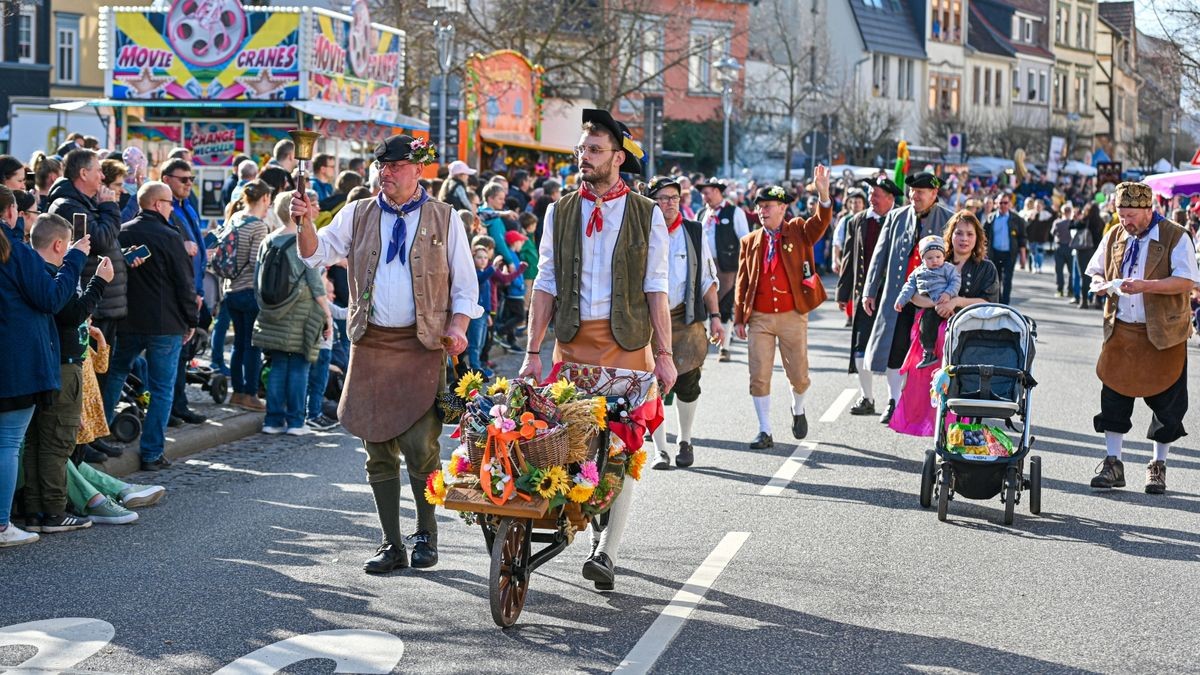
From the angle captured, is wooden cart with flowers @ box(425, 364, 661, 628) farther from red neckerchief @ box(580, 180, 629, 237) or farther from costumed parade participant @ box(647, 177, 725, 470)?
costumed parade participant @ box(647, 177, 725, 470)

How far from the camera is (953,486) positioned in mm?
9273

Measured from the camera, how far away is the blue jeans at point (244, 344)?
12711 mm

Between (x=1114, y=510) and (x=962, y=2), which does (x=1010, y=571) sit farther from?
(x=962, y=2)

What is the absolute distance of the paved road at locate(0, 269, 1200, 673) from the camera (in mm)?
6324

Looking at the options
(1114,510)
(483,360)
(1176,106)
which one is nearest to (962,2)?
(1176,106)

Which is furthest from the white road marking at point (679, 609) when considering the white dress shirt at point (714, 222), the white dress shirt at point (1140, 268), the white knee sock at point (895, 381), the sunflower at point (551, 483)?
the white dress shirt at point (714, 222)

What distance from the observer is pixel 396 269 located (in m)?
7.52

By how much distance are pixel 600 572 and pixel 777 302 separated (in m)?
5.14

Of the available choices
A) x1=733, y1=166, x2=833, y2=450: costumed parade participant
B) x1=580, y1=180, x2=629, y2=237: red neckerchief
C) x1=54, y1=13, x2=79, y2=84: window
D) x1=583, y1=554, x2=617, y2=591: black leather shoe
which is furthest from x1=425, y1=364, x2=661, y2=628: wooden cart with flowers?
x1=54, y1=13, x2=79, y2=84: window

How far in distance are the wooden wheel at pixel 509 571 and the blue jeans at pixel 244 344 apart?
6.26 m

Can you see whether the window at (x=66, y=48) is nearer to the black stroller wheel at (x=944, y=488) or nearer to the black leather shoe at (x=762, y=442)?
the black leather shoe at (x=762, y=442)

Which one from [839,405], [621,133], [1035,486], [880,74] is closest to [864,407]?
[839,405]

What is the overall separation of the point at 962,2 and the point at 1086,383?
224 ft

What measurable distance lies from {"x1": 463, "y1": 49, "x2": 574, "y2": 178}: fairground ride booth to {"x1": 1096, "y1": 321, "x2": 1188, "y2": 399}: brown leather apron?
20128 mm
